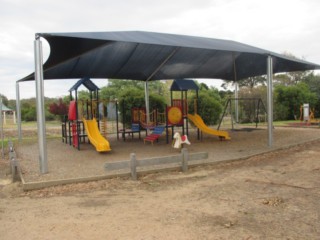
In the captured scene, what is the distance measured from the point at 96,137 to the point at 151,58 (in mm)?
3889

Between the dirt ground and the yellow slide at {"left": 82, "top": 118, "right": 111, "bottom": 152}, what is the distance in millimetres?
2061

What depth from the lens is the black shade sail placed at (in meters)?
8.28

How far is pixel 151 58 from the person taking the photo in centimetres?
1266

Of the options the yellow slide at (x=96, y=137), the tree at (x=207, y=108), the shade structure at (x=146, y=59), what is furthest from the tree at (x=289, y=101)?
the yellow slide at (x=96, y=137)

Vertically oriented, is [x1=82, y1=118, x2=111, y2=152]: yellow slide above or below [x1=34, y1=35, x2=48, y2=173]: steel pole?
below

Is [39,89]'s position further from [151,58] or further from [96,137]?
[151,58]

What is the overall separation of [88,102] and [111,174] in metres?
5.91

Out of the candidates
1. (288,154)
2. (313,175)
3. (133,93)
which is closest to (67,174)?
(313,175)

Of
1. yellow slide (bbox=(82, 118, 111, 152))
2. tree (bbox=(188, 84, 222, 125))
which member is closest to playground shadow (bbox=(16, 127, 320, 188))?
yellow slide (bbox=(82, 118, 111, 152))

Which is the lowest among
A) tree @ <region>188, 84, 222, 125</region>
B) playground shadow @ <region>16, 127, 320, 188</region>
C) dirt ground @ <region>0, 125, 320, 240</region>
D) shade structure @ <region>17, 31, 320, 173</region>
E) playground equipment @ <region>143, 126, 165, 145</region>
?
dirt ground @ <region>0, 125, 320, 240</region>

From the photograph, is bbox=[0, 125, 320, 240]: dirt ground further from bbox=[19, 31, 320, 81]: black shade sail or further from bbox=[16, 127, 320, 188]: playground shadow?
bbox=[19, 31, 320, 81]: black shade sail

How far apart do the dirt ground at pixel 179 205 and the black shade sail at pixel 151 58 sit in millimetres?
3200

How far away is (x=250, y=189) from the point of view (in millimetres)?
5852

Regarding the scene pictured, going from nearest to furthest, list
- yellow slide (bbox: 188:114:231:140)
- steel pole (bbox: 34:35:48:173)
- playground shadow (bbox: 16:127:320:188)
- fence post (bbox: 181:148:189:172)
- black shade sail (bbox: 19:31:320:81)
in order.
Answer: playground shadow (bbox: 16:127:320:188) → steel pole (bbox: 34:35:48:173) → fence post (bbox: 181:148:189:172) → black shade sail (bbox: 19:31:320:81) → yellow slide (bbox: 188:114:231:140)
